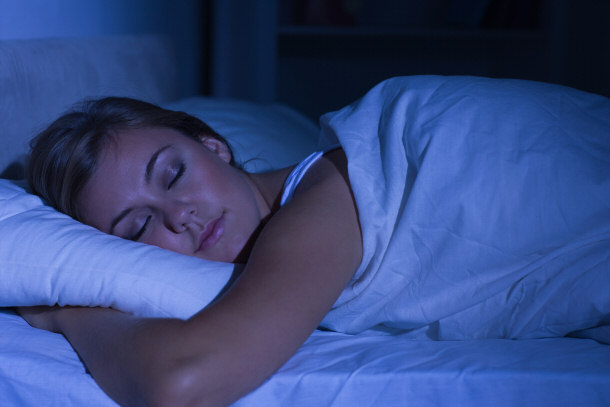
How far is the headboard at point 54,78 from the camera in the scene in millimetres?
1065

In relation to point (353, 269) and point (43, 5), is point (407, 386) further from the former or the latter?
point (43, 5)

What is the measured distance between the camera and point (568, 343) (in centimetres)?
73

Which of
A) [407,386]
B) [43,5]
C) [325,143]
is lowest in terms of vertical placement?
[407,386]

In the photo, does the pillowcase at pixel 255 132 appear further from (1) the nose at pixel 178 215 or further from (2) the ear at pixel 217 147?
(1) the nose at pixel 178 215

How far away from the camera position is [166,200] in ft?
2.79

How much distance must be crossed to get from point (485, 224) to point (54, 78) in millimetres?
898

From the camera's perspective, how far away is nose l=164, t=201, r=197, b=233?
0.83 meters

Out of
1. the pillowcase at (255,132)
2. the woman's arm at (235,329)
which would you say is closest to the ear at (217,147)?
the pillowcase at (255,132)

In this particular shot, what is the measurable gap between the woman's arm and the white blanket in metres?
0.08

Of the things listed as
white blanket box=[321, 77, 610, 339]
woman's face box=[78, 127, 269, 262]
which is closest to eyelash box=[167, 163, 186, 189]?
woman's face box=[78, 127, 269, 262]

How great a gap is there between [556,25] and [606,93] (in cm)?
40

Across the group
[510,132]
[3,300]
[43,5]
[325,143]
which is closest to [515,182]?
[510,132]

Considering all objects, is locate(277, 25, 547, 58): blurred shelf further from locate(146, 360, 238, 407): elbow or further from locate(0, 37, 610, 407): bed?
locate(146, 360, 238, 407): elbow

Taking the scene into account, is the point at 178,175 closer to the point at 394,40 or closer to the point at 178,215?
the point at 178,215
